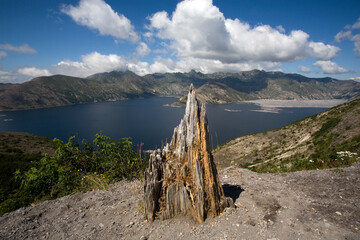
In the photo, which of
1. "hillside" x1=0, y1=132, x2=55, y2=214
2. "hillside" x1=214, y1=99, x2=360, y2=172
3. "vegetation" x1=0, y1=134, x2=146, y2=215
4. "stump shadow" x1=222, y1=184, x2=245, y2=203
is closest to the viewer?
"stump shadow" x1=222, y1=184, x2=245, y2=203

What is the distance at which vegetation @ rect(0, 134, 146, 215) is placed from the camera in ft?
37.9

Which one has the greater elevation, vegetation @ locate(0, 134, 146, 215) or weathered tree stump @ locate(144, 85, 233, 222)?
weathered tree stump @ locate(144, 85, 233, 222)

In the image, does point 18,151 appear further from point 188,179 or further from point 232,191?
point 232,191

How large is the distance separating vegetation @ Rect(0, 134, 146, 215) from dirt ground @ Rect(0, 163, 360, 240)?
1.56 metres

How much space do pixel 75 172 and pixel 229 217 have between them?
34.6 feet

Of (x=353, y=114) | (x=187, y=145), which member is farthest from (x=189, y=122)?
(x=353, y=114)

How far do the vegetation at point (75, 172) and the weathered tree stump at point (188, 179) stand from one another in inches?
188

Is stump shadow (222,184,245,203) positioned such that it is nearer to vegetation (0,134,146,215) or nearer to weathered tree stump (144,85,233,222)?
weathered tree stump (144,85,233,222)

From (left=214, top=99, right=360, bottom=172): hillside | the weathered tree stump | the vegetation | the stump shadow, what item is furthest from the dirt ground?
(left=214, top=99, right=360, bottom=172): hillside

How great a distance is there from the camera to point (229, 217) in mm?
7926

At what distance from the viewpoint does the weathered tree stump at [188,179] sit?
793 cm

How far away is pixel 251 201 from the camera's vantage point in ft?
29.8

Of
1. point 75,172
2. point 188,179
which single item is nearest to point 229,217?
point 188,179

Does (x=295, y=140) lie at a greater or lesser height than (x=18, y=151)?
greater
